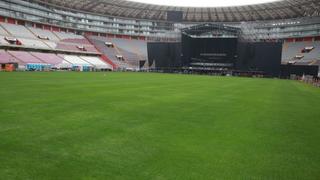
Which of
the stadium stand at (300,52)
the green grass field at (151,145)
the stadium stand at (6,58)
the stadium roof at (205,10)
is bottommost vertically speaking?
the green grass field at (151,145)

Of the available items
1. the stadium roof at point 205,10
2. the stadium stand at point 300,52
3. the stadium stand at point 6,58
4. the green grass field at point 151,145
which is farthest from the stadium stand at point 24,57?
the stadium stand at point 300,52

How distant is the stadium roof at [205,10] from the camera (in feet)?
294

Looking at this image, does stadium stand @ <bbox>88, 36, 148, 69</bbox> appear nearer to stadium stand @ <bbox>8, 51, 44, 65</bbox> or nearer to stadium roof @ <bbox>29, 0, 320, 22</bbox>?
stadium roof @ <bbox>29, 0, 320, 22</bbox>

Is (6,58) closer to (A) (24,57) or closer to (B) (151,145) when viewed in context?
(A) (24,57)

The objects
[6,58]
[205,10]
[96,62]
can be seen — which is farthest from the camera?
[205,10]

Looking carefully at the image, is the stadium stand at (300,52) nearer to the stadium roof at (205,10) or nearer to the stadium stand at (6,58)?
the stadium roof at (205,10)

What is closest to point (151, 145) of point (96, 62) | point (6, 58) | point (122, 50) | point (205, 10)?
point (6, 58)

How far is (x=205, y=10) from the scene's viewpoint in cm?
10362

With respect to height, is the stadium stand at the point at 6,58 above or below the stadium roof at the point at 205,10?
below

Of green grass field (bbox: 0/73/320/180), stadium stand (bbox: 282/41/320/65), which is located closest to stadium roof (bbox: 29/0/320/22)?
stadium stand (bbox: 282/41/320/65)

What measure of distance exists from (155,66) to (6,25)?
1580 inches

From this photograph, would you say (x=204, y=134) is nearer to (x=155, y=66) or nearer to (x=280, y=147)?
(x=280, y=147)

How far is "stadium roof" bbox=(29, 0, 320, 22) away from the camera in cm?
8956

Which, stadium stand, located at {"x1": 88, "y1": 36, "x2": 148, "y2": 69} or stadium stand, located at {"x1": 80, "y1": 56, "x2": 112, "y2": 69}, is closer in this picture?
stadium stand, located at {"x1": 80, "y1": 56, "x2": 112, "y2": 69}
